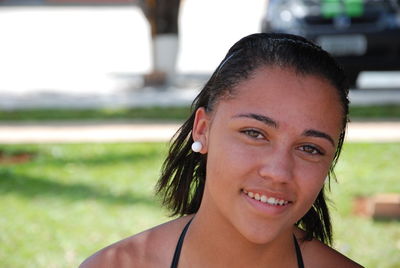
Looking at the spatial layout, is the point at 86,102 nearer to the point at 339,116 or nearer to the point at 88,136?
the point at 88,136

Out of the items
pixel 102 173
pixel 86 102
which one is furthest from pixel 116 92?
pixel 102 173

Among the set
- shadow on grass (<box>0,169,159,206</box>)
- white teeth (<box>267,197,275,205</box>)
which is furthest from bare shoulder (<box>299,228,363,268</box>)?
shadow on grass (<box>0,169,159,206</box>)

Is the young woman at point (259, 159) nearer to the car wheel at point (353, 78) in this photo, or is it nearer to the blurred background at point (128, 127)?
the blurred background at point (128, 127)

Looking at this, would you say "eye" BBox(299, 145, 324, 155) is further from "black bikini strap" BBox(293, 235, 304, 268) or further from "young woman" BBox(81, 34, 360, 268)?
"black bikini strap" BBox(293, 235, 304, 268)

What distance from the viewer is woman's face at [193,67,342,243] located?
6.91 feet

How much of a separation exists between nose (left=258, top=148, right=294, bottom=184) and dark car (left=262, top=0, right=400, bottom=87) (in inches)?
375

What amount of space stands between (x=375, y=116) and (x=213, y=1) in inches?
792

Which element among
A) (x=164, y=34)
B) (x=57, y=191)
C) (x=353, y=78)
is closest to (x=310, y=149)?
(x=57, y=191)

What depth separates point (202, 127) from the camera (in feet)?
7.73

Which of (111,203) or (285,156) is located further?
(111,203)

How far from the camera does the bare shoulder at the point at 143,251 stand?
241 cm

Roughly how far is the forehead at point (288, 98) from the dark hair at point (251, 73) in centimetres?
2

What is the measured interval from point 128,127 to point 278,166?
7.19 meters

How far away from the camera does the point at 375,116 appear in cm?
962
